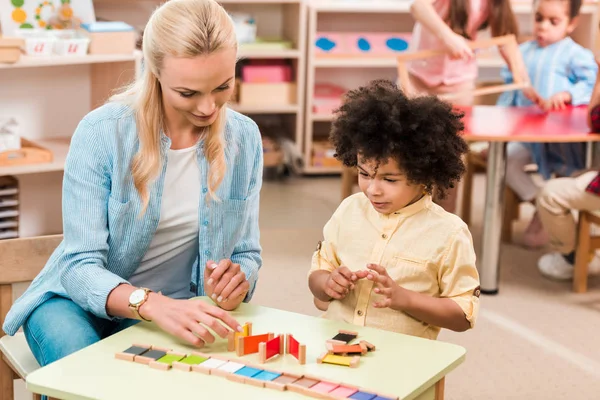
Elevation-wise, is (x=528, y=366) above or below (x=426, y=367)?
below

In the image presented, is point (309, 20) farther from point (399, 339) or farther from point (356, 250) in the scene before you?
point (399, 339)

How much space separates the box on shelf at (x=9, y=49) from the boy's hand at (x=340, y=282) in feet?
6.65

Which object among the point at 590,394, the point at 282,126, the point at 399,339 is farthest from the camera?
the point at 282,126

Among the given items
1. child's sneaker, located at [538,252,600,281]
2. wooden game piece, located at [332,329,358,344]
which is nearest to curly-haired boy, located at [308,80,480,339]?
wooden game piece, located at [332,329,358,344]

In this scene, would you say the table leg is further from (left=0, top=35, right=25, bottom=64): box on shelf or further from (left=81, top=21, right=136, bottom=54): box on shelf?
(left=0, top=35, right=25, bottom=64): box on shelf

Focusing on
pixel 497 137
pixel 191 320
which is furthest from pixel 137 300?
pixel 497 137

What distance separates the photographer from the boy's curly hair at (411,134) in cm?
192

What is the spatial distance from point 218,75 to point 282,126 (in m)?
4.05

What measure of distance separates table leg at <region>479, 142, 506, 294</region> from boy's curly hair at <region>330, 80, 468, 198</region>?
5.51 feet

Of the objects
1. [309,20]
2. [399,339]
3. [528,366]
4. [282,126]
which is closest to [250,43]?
[309,20]

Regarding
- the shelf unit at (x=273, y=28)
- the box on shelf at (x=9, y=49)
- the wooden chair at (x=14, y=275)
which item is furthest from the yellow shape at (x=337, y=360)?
the shelf unit at (x=273, y=28)

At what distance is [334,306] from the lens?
2.02 meters

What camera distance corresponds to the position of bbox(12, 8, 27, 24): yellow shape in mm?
3750

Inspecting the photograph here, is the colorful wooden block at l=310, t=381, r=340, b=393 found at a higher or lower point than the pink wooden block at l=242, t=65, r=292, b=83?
lower
